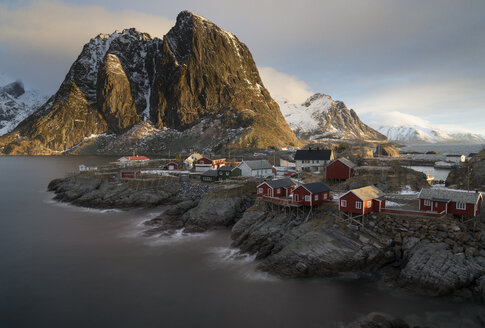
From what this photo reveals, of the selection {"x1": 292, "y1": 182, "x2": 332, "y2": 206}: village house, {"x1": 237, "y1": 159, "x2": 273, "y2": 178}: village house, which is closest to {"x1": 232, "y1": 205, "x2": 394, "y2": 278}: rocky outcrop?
{"x1": 292, "y1": 182, "x2": 332, "y2": 206}: village house

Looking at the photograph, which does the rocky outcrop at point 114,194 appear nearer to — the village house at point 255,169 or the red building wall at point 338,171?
the village house at point 255,169

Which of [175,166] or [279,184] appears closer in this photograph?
[279,184]

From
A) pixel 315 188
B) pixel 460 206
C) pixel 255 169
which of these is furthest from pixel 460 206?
pixel 255 169

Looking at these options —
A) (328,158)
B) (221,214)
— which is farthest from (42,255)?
(328,158)

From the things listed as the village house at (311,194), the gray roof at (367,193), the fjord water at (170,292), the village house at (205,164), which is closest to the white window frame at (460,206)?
the gray roof at (367,193)

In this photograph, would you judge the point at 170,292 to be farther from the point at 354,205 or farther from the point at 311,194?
the point at 354,205

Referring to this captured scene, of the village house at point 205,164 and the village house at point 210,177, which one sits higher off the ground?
the village house at point 205,164
